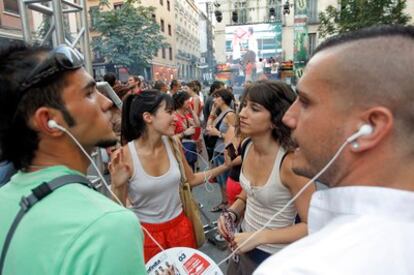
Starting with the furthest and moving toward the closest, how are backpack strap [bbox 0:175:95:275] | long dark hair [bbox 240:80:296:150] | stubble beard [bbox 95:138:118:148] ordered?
1. long dark hair [bbox 240:80:296:150]
2. stubble beard [bbox 95:138:118:148]
3. backpack strap [bbox 0:175:95:275]

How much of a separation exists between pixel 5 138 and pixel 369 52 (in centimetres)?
102

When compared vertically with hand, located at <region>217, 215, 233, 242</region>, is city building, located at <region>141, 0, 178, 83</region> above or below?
above

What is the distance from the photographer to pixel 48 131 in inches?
37.7

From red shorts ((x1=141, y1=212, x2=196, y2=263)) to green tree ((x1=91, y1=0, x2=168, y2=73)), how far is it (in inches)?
633

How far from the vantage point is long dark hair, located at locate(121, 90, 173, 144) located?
7.93 feet

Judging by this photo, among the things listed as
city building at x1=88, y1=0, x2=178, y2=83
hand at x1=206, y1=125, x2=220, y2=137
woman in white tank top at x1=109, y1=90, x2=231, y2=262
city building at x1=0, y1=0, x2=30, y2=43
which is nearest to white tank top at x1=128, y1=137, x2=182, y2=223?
woman in white tank top at x1=109, y1=90, x2=231, y2=262

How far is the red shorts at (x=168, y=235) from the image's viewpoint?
210 cm

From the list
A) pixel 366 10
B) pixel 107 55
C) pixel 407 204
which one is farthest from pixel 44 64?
pixel 107 55

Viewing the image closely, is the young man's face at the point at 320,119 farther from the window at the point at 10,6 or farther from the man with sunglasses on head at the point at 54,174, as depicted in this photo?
the window at the point at 10,6

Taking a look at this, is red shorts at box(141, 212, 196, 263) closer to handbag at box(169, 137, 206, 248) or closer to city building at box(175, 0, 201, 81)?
handbag at box(169, 137, 206, 248)

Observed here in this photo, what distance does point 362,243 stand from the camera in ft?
1.79

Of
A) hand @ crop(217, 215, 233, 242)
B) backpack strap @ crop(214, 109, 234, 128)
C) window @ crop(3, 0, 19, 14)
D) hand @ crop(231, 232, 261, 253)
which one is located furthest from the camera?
window @ crop(3, 0, 19, 14)

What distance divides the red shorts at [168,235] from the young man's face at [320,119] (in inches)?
59.5


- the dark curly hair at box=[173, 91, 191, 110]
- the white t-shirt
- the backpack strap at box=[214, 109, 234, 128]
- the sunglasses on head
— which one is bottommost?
the backpack strap at box=[214, 109, 234, 128]
